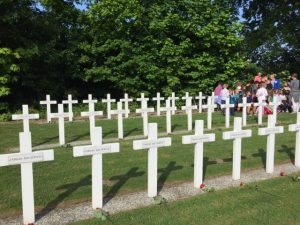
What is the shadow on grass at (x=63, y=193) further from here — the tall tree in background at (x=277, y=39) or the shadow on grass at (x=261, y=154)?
the tall tree in background at (x=277, y=39)

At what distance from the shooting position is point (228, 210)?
5.68 meters

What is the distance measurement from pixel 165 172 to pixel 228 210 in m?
2.21

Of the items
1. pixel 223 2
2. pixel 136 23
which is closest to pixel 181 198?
pixel 136 23

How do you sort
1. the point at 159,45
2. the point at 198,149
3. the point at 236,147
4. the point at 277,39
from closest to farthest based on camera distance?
the point at 198,149 → the point at 236,147 → the point at 159,45 → the point at 277,39

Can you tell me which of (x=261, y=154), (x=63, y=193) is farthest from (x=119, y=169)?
(x=261, y=154)

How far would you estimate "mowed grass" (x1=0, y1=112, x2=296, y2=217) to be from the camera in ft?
20.4

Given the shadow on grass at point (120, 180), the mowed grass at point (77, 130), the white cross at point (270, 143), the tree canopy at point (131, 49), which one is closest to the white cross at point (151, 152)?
the shadow on grass at point (120, 180)

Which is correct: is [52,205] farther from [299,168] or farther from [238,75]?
[238,75]

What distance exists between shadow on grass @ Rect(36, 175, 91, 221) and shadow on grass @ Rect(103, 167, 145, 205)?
0.48m

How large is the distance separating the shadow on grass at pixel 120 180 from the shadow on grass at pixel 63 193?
476 millimetres

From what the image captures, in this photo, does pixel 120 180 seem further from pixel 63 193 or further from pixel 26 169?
→ pixel 26 169

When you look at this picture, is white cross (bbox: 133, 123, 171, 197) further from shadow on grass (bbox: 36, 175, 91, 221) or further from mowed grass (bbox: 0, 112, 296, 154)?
mowed grass (bbox: 0, 112, 296, 154)

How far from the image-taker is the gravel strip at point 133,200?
530cm

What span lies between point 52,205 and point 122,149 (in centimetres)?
453
